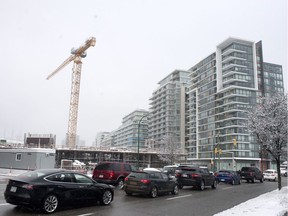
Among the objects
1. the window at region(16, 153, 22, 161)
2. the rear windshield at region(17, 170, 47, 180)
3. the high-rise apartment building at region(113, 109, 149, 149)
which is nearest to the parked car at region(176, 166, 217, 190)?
the rear windshield at region(17, 170, 47, 180)

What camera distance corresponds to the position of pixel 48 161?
40250 mm

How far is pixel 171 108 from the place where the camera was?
127125 mm

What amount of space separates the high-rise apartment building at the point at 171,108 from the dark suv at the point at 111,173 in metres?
99.6

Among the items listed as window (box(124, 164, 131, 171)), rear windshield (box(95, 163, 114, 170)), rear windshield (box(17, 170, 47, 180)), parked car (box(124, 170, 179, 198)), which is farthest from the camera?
window (box(124, 164, 131, 171))

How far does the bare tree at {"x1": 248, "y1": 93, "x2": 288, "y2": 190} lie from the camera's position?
59.8 feet

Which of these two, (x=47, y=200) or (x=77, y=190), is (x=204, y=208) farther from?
(x=47, y=200)

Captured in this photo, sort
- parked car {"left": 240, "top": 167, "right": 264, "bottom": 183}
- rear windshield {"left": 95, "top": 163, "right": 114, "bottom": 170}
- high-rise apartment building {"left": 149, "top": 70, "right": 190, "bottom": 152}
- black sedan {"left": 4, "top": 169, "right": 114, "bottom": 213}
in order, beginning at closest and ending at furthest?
black sedan {"left": 4, "top": 169, "right": 114, "bottom": 213} < rear windshield {"left": 95, "top": 163, "right": 114, "bottom": 170} < parked car {"left": 240, "top": 167, "right": 264, "bottom": 183} < high-rise apartment building {"left": 149, "top": 70, "right": 190, "bottom": 152}

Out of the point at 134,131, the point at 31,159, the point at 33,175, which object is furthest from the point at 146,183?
the point at 134,131

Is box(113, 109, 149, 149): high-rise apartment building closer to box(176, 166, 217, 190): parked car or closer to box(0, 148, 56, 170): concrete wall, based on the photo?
box(0, 148, 56, 170): concrete wall

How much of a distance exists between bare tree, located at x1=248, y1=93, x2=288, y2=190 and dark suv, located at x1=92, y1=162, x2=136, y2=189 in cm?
898

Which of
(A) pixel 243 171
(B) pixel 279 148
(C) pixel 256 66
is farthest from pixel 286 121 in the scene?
(C) pixel 256 66

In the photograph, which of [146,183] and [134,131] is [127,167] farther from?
[134,131]

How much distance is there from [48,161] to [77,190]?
31085 mm

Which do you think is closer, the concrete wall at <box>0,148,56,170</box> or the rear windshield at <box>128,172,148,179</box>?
the rear windshield at <box>128,172,148,179</box>
